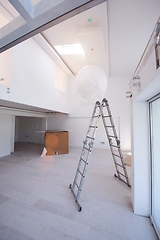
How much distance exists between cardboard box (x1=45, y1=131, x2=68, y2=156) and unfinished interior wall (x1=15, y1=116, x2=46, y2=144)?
8.77 feet

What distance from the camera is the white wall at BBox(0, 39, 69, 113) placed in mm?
2588

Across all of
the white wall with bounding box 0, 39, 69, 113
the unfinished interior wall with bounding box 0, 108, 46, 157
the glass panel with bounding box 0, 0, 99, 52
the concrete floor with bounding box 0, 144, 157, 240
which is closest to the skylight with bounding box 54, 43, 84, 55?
the white wall with bounding box 0, 39, 69, 113

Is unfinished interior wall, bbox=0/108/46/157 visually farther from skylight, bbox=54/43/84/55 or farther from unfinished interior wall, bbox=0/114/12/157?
skylight, bbox=54/43/84/55

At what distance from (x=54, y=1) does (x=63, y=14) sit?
0.06 m

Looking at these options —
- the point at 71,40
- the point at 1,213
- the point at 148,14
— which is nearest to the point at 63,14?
the point at 1,213

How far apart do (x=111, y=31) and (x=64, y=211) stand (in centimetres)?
413

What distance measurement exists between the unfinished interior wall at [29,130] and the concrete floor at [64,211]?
4.81 m

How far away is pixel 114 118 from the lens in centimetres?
541

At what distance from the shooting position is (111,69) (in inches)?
196

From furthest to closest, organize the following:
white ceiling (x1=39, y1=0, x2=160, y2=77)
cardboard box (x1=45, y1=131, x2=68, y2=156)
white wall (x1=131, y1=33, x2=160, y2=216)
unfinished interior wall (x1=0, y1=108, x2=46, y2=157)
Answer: cardboard box (x1=45, y1=131, x2=68, y2=156)
unfinished interior wall (x1=0, y1=108, x2=46, y2=157)
white ceiling (x1=39, y1=0, x2=160, y2=77)
white wall (x1=131, y1=33, x2=160, y2=216)

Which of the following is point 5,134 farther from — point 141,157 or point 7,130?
point 141,157

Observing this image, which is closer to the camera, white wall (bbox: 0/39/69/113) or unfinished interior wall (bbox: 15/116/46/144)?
white wall (bbox: 0/39/69/113)

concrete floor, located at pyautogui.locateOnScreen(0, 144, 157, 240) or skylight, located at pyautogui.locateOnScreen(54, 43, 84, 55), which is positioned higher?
skylight, located at pyautogui.locateOnScreen(54, 43, 84, 55)

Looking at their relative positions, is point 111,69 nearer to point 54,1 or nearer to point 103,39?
point 103,39
